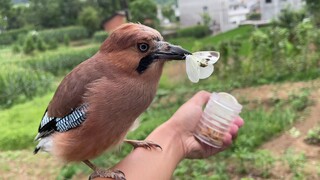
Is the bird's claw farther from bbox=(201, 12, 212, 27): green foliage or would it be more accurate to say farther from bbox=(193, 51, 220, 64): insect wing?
bbox=(201, 12, 212, 27): green foliage

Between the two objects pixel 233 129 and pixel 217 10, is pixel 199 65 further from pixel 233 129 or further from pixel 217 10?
pixel 217 10

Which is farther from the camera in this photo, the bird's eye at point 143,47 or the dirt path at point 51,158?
the dirt path at point 51,158

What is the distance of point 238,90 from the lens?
386cm

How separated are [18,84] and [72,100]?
0.83m

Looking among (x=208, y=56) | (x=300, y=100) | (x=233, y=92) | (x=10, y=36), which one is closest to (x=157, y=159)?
(x=208, y=56)

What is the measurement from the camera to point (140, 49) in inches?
37.5

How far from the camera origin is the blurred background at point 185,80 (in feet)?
5.77

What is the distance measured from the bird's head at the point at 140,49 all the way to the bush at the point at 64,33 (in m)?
0.97

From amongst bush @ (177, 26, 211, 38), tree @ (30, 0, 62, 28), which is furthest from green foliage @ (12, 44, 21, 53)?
bush @ (177, 26, 211, 38)

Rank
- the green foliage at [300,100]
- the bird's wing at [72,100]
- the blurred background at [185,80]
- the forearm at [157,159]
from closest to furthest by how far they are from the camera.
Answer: the bird's wing at [72,100] → the forearm at [157,159] → the blurred background at [185,80] → the green foliage at [300,100]

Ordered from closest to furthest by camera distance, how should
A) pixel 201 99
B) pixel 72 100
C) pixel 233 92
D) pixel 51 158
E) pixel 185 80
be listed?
pixel 72 100 → pixel 201 99 → pixel 51 158 → pixel 233 92 → pixel 185 80

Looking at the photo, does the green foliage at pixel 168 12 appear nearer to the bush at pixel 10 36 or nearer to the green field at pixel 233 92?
the green field at pixel 233 92

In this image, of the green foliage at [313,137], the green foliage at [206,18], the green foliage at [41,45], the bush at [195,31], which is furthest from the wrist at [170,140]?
the green foliage at [206,18]

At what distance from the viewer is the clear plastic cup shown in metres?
1.30
